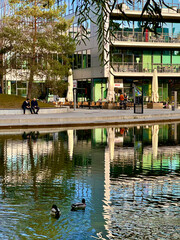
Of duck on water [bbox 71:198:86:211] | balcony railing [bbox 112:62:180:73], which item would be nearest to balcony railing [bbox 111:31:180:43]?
balcony railing [bbox 112:62:180:73]

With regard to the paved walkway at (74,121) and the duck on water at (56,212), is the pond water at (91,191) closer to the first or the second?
the duck on water at (56,212)

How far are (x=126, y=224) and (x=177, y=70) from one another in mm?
61503

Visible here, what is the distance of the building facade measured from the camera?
63969 mm

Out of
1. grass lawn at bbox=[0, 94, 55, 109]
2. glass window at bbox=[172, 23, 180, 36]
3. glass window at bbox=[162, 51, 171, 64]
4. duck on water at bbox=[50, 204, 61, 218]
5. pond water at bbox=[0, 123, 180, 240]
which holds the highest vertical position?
glass window at bbox=[172, 23, 180, 36]

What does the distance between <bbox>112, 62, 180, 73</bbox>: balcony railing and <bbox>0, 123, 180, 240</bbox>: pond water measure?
4792 centimetres

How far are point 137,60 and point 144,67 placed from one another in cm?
137

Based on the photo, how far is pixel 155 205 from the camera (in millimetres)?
7820

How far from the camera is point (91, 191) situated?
353 inches

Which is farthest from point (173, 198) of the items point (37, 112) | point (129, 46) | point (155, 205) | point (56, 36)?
point (129, 46)

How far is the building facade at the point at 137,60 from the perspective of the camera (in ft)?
210

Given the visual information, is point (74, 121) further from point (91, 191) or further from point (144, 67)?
point (144, 67)

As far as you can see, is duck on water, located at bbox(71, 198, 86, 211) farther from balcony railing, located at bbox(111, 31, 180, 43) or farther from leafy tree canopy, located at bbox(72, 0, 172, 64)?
balcony railing, located at bbox(111, 31, 180, 43)

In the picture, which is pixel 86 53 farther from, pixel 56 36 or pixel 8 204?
pixel 8 204

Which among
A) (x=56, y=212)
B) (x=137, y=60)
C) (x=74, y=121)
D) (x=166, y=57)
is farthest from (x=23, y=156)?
(x=166, y=57)
